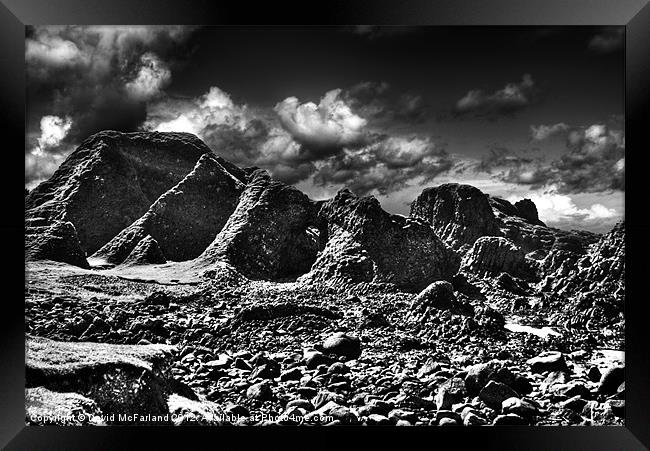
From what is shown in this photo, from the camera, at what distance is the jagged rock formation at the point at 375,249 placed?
397 cm

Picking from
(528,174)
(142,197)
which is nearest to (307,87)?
(142,197)

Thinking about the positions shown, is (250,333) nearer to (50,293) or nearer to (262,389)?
(262,389)

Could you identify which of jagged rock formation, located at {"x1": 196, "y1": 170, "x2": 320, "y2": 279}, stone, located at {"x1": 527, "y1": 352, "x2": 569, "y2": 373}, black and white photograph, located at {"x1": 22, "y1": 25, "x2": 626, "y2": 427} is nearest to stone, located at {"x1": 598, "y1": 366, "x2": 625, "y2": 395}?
black and white photograph, located at {"x1": 22, "y1": 25, "x2": 626, "y2": 427}

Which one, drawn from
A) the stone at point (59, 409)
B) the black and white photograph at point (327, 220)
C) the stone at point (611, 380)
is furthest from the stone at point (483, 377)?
the stone at point (59, 409)

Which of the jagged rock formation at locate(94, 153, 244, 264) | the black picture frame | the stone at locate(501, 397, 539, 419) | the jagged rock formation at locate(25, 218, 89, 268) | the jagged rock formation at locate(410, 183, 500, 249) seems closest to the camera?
the black picture frame

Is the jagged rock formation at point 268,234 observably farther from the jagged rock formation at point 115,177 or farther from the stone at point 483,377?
the stone at point 483,377

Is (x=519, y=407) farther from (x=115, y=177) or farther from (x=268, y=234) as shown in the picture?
(x=115, y=177)

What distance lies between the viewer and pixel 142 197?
3.97m

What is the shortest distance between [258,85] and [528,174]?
8.35 ft

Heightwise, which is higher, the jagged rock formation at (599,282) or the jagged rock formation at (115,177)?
the jagged rock formation at (115,177)

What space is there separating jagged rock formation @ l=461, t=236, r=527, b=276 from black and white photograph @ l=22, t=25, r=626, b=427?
2cm

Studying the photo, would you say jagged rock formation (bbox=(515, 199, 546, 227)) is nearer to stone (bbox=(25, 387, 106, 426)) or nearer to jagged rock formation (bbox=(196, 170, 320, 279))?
jagged rock formation (bbox=(196, 170, 320, 279))

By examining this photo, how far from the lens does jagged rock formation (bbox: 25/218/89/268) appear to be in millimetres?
3742
